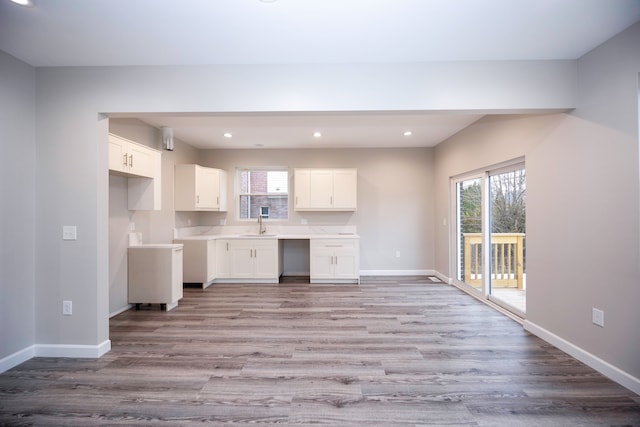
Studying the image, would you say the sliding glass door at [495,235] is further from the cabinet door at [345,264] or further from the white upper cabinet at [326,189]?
the white upper cabinet at [326,189]

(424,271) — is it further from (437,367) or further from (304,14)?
(304,14)

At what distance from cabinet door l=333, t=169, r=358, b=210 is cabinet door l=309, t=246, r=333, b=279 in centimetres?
88

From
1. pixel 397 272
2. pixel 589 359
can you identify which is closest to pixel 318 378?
pixel 589 359

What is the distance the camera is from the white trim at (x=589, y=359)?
210cm

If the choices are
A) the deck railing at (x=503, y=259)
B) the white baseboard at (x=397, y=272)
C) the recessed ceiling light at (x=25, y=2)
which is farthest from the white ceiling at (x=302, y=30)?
the white baseboard at (x=397, y=272)

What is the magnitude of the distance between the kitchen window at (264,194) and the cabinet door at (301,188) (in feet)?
1.34

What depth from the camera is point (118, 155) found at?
3.26 metres

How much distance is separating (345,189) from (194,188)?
8.49 feet

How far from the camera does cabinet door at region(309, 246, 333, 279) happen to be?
17.2 feet

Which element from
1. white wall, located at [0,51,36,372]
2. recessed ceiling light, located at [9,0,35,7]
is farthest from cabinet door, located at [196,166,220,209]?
recessed ceiling light, located at [9,0,35,7]

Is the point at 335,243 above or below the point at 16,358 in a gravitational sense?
above

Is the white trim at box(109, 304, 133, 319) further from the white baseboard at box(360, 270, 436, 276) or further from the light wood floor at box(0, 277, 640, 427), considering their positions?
the white baseboard at box(360, 270, 436, 276)

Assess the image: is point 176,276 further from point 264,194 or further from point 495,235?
point 495,235

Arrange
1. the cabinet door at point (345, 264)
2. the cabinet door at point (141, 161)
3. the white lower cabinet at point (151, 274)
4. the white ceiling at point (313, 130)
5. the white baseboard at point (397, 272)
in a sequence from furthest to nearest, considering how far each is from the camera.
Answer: the white baseboard at point (397, 272) → the cabinet door at point (345, 264) → the white ceiling at point (313, 130) → the white lower cabinet at point (151, 274) → the cabinet door at point (141, 161)
